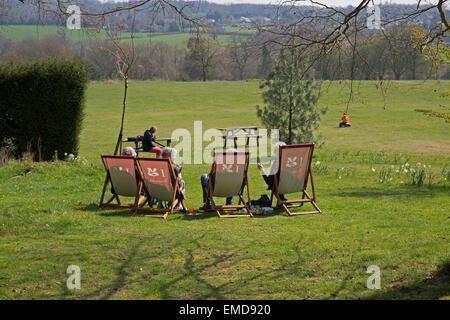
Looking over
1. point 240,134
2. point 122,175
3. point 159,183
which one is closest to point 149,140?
point 240,134

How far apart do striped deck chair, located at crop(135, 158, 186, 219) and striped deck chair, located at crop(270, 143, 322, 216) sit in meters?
1.64

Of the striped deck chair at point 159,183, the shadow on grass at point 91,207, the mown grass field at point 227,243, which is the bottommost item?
the shadow on grass at point 91,207

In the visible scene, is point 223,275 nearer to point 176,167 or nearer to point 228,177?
point 228,177

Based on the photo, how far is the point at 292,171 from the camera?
8.77 meters

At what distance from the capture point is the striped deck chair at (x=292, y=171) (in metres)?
8.60

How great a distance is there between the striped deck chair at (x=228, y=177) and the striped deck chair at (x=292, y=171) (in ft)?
1.80

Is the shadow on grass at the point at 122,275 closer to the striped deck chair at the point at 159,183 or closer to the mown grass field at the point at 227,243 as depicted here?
the mown grass field at the point at 227,243

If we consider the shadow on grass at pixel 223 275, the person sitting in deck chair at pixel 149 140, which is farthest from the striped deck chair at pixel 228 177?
the person sitting in deck chair at pixel 149 140

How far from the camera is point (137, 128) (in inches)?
1213

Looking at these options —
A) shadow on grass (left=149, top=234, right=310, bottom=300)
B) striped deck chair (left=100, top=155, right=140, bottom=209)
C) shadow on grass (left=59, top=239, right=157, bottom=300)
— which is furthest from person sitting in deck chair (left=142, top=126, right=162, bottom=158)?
shadow on grass (left=149, top=234, right=310, bottom=300)

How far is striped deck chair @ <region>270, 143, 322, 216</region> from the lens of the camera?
860 cm

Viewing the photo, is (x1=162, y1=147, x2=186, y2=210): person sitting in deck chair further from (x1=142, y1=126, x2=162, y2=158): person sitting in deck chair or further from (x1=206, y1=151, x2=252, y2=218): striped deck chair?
(x1=142, y1=126, x2=162, y2=158): person sitting in deck chair

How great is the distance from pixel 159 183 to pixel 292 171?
2.18 m
